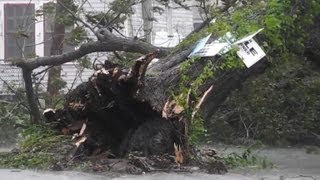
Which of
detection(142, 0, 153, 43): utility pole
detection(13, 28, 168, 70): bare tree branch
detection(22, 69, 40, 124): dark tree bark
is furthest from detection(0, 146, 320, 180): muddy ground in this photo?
detection(142, 0, 153, 43): utility pole

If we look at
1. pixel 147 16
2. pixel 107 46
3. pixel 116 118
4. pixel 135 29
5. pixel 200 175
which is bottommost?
pixel 200 175

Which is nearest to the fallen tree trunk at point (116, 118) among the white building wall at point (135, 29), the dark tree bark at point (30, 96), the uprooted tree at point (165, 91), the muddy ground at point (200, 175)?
the uprooted tree at point (165, 91)

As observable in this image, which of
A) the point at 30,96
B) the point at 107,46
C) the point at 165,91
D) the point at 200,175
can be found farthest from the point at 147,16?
the point at 200,175

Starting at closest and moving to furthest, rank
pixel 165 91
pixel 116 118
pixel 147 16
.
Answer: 1. pixel 165 91
2. pixel 116 118
3. pixel 147 16

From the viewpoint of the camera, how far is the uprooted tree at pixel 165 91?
597 centimetres

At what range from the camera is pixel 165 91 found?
6.19m

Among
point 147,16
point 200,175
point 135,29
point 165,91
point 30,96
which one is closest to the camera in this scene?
point 200,175

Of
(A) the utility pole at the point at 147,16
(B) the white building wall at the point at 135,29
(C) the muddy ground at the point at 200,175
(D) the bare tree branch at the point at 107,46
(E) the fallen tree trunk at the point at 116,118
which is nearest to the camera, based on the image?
(C) the muddy ground at the point at 200,175

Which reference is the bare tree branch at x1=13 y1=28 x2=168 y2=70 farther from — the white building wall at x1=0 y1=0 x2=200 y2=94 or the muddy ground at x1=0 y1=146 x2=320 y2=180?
the muddy ground at x1=0 y1=146 x2=320 y2=180

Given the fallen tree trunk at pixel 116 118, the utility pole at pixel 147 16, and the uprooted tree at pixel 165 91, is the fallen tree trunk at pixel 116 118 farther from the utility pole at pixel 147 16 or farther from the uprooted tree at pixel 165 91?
the utility pole at pixel 147 16

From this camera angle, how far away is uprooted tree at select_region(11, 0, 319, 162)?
5969 millimetres

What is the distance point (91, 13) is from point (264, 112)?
3849mm

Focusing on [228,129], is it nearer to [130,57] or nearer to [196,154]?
[130,57]

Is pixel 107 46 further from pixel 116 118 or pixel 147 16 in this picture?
pixel 116 118
